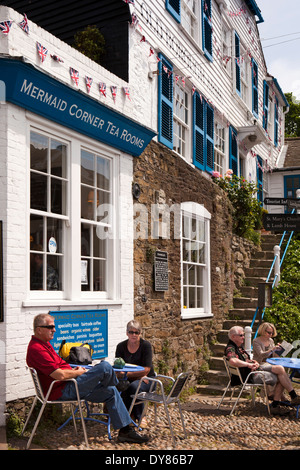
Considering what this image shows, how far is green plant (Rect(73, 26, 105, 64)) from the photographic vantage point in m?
9.53

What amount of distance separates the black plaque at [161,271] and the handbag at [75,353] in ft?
9.61

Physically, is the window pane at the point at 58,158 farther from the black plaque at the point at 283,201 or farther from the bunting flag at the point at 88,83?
the black plaque at the point at 283,201

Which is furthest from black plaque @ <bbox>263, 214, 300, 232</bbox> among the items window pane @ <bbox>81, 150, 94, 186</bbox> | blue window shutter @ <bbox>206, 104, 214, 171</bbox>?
window pane @ <bbox>81, 150, 94, 186</bbox>

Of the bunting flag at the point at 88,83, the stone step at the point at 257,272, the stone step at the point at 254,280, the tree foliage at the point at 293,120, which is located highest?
the tree foliage at the point at 293,120

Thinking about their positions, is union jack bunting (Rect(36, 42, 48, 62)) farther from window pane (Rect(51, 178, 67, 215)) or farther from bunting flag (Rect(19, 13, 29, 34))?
window pane (Rect(51, 178, 67, 215))

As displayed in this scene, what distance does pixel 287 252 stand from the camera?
14211mm

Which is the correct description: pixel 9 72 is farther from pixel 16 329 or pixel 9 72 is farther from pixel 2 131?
pixel 16 329

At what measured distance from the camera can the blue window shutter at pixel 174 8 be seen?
1127 centimetres

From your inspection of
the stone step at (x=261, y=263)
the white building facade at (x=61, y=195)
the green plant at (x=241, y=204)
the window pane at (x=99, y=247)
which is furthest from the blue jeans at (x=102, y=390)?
the stone step at (x=261, y=263)

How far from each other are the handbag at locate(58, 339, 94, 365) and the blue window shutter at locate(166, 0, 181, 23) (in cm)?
760

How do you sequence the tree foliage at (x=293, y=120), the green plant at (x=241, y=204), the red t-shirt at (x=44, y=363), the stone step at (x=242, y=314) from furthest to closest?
1. the tree foliage at (x=293, y=120)
2. the green plant at (x=241, y=204)
3. the stone step at (x=242, y=314)
4. the red t-shirt at (x=44, y=363)
